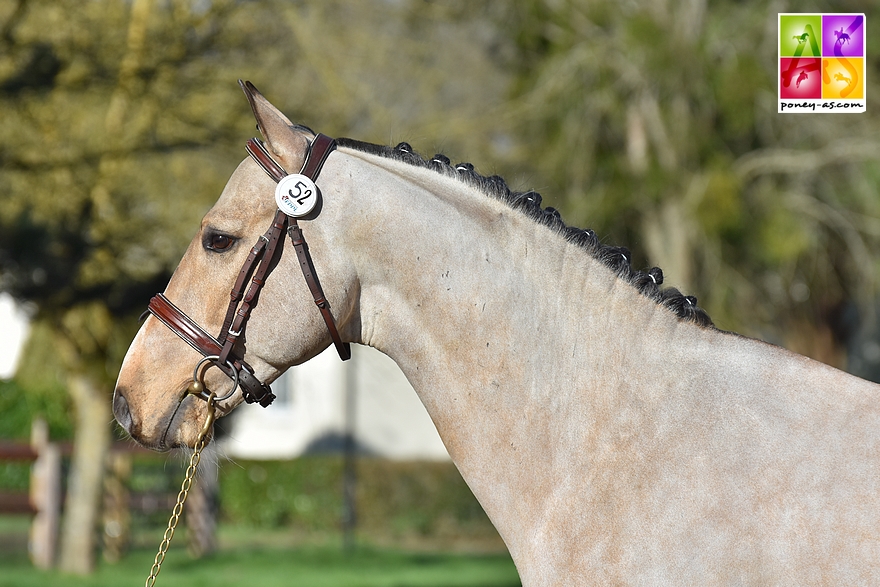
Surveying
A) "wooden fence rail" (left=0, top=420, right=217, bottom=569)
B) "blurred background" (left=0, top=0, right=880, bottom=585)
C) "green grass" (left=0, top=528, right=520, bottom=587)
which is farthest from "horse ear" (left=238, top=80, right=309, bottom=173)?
"wooden fence rail" (left=0, top=420, right=217, bottom=569)

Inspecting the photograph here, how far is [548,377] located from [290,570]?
42.0ft

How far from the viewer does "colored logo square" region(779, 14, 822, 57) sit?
4652 mm

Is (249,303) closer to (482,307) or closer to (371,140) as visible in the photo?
(482,307)

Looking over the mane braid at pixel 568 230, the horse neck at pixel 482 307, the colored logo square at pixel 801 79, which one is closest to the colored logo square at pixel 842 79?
the colored logo square at pixel 801 79

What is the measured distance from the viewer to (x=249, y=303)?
102 inches

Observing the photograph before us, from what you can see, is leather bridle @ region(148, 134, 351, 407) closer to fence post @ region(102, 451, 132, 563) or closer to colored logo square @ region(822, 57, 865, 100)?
colored logo square @ region(822, 57, 865, 100)

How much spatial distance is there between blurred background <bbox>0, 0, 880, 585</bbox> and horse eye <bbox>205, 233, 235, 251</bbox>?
6.74 m

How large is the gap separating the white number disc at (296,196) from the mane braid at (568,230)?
238mm

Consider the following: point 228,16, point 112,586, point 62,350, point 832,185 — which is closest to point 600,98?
point 832,185

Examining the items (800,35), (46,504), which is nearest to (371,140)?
(800,35)

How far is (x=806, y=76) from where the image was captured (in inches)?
179

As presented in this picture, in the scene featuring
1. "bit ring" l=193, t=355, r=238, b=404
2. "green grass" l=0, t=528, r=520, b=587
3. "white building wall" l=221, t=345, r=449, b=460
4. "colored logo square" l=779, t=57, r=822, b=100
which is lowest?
"green grass" l=0, t=528, r=520, b=587

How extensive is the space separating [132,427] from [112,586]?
10.2m

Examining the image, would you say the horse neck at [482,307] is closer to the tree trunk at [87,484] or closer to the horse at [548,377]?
the horse at [548,377]
